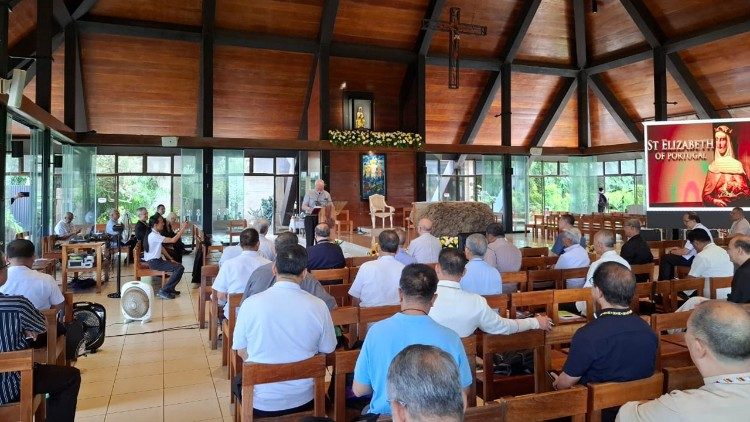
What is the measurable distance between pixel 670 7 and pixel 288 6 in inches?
348

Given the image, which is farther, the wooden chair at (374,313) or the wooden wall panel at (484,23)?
the wooden wall panel at (484,23)

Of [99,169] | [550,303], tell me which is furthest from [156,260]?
[99,169]

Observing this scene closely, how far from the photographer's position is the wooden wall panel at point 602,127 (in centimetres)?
1491

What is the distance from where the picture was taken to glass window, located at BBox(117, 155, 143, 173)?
46.2 ft

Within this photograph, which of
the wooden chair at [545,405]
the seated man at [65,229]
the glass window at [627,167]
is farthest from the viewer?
the glass window at [627,167]

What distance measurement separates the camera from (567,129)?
15.4 m

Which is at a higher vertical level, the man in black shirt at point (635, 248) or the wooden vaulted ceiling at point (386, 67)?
the wooden vaulted ceiling at point (386, 67)

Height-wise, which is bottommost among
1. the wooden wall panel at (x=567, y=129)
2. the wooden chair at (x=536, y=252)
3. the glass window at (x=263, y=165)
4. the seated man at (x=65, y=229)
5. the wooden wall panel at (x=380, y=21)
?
the wooden chair at (x=536, y=252)

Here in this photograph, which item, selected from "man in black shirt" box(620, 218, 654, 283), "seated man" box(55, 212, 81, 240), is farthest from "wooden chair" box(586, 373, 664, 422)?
"seated man" box(55, 212, 81, 240)

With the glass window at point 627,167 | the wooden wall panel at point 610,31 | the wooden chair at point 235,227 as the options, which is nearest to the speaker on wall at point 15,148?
the wooden chair at point 235,227

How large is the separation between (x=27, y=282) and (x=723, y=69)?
45.6 ft

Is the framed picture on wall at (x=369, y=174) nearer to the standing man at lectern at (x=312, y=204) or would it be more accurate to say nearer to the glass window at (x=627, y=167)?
the standing man at lectern at (x=312, y=204)

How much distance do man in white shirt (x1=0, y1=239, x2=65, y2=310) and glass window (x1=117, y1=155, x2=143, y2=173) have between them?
11864 millimetres

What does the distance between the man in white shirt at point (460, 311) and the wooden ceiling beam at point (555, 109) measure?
1323 cm
